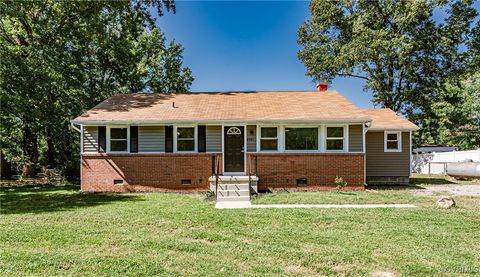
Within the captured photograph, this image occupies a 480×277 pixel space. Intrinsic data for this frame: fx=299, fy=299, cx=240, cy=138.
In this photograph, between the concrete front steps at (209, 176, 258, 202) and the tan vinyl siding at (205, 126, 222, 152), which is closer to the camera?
the concrete front steps at (209, 176, 258, 202)

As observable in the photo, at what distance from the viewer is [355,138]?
11891mm

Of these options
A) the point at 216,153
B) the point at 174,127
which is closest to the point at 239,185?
the point at 216,153

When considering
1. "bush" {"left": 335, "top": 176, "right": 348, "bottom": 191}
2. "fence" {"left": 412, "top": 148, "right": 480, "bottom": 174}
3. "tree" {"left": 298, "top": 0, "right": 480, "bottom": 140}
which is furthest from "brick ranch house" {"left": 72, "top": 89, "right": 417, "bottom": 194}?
"tree" {"left": 298, "top": 0, "right": 480, "bottom": 140}

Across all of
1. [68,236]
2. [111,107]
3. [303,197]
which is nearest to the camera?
[68,236]

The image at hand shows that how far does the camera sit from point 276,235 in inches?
229

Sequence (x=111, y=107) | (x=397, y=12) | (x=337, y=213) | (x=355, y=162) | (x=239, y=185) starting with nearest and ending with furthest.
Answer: (x=337, y=213) < (x=239, y=185) < (x=355, y=162) < (x=111, y=107) < (x=397, y=12)

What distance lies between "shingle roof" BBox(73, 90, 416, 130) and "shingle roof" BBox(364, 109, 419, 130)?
139 mm

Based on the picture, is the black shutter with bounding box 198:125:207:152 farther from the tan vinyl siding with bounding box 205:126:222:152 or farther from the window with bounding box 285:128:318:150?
the window with bounding box 285:128:318:150

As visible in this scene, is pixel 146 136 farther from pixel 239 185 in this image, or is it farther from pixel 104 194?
pixel 239 185

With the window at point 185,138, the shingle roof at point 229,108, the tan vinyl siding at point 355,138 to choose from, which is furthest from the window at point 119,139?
the tan vinyl siding at point 355,138

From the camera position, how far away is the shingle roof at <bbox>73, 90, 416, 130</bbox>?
38.8ft

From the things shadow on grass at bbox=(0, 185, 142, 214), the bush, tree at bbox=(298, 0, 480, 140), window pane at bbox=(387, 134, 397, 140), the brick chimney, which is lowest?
shadow on grass at bbox=(0, 185, 142, 214)

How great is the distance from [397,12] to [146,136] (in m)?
22.0

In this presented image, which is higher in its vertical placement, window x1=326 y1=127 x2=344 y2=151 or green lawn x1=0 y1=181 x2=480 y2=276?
window x1=326 y1=127 x2=344 y2=151
